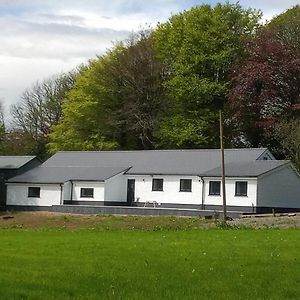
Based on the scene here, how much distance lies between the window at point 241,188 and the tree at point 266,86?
830 cm

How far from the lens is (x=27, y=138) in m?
79.9

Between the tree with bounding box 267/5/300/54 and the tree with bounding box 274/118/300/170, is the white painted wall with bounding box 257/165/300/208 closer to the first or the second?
the tree with bounding box 274/118/300/170

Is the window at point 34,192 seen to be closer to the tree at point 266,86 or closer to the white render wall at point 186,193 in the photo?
the white render wall at point 186,193

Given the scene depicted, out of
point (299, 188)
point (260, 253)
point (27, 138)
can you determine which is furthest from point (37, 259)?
point (27, 138)

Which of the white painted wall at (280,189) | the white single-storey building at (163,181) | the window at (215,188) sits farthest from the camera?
the window at (215,188)

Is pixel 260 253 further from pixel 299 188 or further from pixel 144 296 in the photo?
pixel 299 188

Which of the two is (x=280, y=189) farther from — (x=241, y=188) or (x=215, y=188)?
(x=215, y=188)

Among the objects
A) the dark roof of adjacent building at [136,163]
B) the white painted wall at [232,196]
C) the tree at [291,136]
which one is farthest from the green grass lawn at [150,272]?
the tree at [291,136]

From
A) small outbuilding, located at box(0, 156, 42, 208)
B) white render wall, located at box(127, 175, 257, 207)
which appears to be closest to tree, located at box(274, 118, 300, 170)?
white render wall, located at box(127, 175, 257, 207)

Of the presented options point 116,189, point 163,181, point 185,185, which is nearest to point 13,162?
point 116,189

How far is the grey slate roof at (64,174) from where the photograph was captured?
55688 millimetres

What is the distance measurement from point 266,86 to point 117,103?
1638cm

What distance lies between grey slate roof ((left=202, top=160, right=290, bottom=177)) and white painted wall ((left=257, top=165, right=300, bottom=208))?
442 mm

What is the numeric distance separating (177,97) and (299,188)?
51.8 feet
